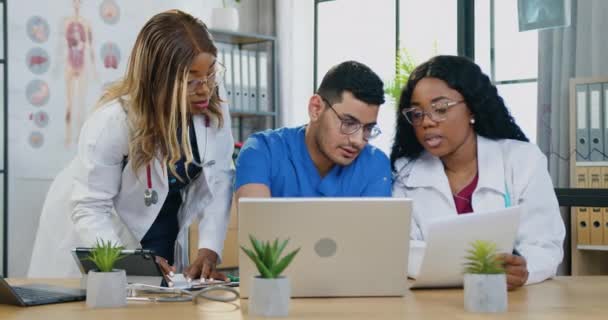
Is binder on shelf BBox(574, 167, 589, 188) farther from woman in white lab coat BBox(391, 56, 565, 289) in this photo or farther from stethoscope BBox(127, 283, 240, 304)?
stethoscope BBox(127, 283, 240, 304)

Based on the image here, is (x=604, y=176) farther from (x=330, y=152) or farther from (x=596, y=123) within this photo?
(x=330, y=152)

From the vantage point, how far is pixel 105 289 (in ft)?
5.36

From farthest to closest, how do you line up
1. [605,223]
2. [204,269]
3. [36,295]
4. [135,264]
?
[605,223], [204,269], [135,264], [36,295]

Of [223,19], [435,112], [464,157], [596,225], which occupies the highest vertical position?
[223,19]

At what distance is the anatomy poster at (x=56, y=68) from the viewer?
4.36m

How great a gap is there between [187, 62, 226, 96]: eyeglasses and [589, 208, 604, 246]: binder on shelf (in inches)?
102

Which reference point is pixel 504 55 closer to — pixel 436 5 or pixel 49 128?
pixel 436 5

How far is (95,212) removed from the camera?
2295mm

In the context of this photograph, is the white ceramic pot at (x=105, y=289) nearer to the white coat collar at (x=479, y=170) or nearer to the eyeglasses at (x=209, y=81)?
the eyeglasses at (x=209, y=81)

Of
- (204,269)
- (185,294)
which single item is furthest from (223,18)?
(185,294)

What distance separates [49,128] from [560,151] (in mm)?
2649

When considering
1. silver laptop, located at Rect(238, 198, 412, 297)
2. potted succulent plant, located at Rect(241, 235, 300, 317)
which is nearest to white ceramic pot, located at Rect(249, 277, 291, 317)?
potted succulent plant, located at Rect(241, 235, 300, 317)

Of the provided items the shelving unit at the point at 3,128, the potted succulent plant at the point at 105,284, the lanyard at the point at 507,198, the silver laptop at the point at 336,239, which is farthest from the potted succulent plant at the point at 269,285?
the shelving unit at the point at 3,128

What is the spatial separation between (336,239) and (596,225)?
9.78ft
